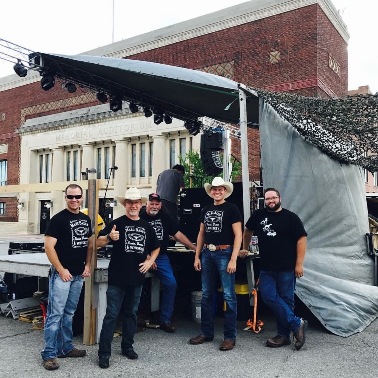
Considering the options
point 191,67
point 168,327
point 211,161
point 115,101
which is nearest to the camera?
point 168,327

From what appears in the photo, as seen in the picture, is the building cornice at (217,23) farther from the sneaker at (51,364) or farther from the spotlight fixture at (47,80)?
the sneaker at (51,364)

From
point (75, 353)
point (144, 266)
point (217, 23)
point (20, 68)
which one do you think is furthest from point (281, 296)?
point (217, 23)

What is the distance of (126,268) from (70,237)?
0.65 meters

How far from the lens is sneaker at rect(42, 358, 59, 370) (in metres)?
4.28

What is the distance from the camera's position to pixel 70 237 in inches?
173

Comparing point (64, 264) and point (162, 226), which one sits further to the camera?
point (162, 226)

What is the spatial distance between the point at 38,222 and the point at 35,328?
27.3 m

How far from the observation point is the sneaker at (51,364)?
4.28m

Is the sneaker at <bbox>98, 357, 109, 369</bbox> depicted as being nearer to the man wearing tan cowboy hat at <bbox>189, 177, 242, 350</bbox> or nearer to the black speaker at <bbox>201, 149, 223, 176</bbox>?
the man wearing tan cowboy hat at <bbox>189, 177, 242, 350</bbox>

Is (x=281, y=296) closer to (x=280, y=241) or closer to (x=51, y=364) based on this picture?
(x=280, y=241)

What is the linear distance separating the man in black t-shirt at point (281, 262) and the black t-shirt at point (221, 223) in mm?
340

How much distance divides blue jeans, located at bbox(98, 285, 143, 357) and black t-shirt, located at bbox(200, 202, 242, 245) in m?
1.08

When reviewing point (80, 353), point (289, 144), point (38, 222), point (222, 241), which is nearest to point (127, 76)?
point (289, 144)

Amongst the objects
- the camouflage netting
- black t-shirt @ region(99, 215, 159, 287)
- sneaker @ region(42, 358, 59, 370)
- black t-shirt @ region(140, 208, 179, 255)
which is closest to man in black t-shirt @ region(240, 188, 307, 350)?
black t-shirt @ region(140, 208, 179, 255)
